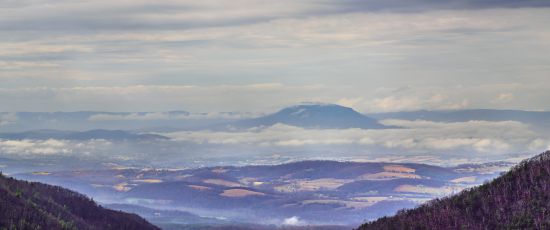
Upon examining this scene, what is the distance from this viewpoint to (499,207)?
9769 centimetres

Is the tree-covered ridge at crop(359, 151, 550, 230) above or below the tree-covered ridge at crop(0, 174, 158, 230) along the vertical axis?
below

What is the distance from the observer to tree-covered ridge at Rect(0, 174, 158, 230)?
138125 mm

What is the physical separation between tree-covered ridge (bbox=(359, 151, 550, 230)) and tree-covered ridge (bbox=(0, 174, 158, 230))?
4630cm

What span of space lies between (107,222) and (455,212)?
9072 centimetres

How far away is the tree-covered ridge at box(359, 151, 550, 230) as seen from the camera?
305ft

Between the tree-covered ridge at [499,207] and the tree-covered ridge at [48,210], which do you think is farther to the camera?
the tree-covered ridge at [48,210]

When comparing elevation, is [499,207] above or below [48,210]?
below

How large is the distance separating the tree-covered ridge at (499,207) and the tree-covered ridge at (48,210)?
46.3m

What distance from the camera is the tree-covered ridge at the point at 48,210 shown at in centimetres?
13812

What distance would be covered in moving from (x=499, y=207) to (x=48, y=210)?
248 feet

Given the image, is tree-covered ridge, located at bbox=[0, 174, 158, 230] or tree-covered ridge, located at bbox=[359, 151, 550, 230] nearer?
tree-covered ridge, located at bbox=[359, 151, 550, 230]

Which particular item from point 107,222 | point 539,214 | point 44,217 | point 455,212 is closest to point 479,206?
point 455,212

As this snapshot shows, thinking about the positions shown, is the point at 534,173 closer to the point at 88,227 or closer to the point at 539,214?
the point at 539,214

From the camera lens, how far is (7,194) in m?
148
